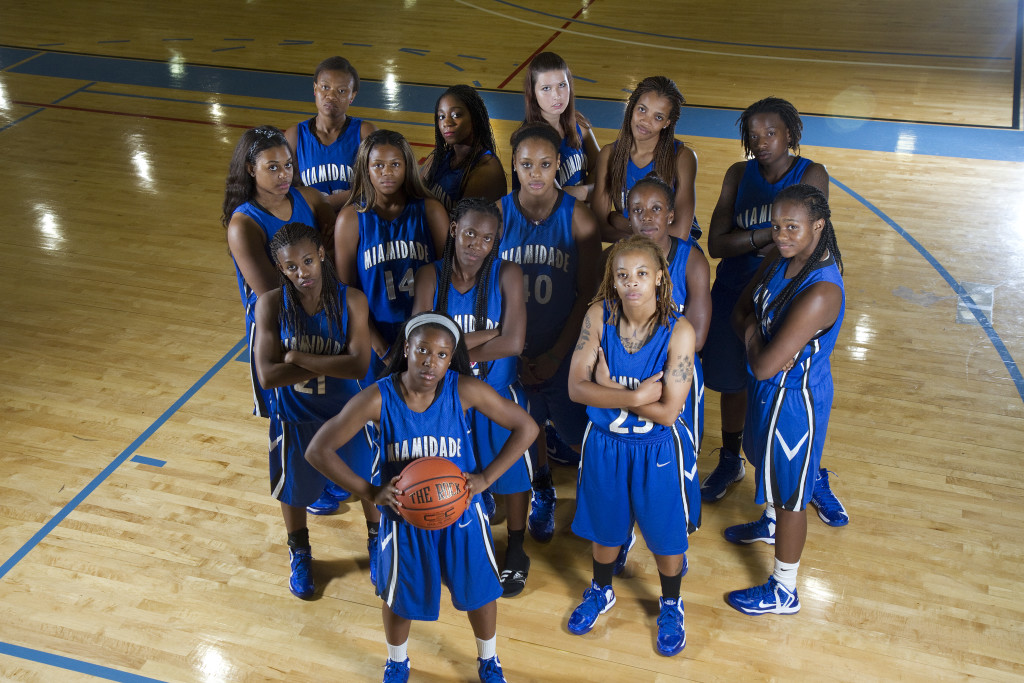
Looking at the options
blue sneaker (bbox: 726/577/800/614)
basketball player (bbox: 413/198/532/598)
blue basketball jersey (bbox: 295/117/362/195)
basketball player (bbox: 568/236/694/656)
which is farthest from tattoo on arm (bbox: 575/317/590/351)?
blue basketball jersey (bbox: 295/117/362/195)

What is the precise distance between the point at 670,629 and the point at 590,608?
30cm

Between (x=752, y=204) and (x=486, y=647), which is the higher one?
(x=752, y=204)

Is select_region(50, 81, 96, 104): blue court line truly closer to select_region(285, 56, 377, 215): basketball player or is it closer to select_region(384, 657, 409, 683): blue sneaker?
select_region(285, 56, 377, 215): basketball player

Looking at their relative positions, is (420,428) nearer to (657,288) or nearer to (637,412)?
(637,412)

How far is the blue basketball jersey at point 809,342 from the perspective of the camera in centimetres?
290

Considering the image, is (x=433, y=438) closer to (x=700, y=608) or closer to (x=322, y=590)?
(x=322, y=590)

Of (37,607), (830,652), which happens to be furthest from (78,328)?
(830,652)

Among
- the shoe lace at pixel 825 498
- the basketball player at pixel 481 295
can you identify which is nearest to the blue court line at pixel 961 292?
the shoe lace at pixel 825 498

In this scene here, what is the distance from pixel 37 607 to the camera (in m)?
3.32

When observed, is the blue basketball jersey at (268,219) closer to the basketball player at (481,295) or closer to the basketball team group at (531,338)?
the basketball team group at (531,338)

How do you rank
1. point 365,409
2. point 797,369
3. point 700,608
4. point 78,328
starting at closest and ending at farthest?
point 365,409 < point 797,369 < point 700,608 < point 78,328

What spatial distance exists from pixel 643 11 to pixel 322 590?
9930mm

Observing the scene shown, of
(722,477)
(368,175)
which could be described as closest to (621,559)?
(722,477)

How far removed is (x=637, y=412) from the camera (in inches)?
112
